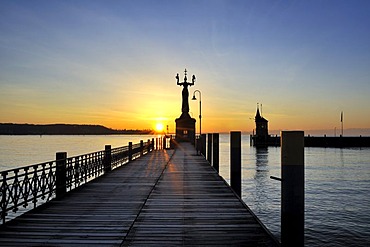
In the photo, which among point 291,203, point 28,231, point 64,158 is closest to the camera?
point 291,203

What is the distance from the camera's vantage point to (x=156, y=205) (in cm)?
968

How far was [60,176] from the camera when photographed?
1110 cm

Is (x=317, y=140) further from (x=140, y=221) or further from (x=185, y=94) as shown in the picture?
(x=140, y=221)

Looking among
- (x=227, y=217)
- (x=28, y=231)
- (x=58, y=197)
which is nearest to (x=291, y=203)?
(x=227, y=217)

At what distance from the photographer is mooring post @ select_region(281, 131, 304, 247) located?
6.30 m

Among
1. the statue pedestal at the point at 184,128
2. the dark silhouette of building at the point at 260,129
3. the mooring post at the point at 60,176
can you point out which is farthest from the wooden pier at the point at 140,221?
the dark silhouette of building at the point at 260,129

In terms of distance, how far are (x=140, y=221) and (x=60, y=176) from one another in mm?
4427

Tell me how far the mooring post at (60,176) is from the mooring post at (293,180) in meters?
7.16

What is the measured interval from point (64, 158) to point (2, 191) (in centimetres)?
357

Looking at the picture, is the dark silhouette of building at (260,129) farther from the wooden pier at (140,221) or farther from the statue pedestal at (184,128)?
the wooden pier at (140,221)

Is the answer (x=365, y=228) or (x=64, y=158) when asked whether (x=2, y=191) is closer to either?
(x=64, y=158)

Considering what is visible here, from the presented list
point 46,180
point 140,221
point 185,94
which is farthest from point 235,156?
point 185,94

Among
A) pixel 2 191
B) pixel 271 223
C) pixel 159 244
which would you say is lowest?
pixel 271 223

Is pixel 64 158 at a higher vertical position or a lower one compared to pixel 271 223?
higher
